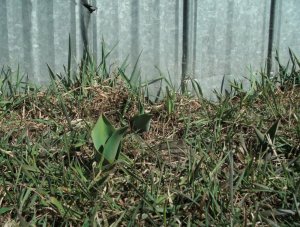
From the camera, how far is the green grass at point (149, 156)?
2.39 m

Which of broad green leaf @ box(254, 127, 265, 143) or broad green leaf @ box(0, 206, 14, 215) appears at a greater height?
broad green leaf @ box(254, 127, 265, 143)

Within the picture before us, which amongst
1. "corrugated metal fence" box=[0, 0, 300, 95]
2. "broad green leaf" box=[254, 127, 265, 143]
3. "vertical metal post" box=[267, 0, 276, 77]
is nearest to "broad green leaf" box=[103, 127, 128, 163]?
"broad green leaf" box=[254, 127, 265, 143]

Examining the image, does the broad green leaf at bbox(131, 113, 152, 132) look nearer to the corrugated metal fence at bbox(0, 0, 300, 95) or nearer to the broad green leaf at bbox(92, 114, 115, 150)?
the broad green leaf at bbox(92, 114, 115, 150)

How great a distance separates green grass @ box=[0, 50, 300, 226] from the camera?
7.85ft

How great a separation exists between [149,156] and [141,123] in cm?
24

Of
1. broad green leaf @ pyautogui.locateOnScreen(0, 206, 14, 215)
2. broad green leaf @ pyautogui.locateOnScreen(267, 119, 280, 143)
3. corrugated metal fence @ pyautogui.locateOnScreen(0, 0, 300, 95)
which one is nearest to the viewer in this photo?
broad green leaf @ pyautogui.locateOnScreen(0, 206, 14, 215)

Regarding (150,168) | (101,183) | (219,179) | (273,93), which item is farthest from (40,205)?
(273,93)

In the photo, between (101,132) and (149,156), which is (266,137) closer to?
(149,156)

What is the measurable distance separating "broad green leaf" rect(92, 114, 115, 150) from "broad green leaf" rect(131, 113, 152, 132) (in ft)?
1.00

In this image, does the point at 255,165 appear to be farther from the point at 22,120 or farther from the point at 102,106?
the point at 22,120

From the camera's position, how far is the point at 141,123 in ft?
9.67

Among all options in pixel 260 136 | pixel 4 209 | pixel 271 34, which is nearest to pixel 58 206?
pixel 4 209

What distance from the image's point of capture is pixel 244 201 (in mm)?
2486

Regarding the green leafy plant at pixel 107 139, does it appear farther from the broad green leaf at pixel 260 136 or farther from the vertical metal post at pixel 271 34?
the vertical metal post at pixel 271 34
